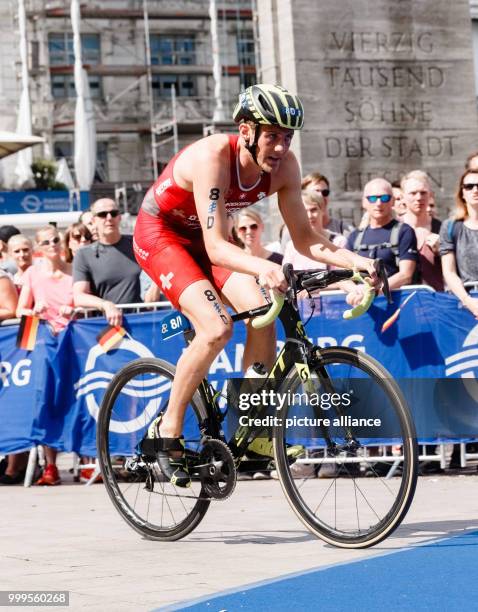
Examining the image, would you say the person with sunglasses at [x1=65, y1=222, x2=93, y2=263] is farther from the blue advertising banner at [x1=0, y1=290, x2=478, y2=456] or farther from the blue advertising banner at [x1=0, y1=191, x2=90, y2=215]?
the blue advertising banner at [x1=0, y1=191, x2=90, y2=215]

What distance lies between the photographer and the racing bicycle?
21.6ft

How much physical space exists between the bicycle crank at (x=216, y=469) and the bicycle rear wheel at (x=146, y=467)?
79 mm

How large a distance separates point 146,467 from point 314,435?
108 centimetres

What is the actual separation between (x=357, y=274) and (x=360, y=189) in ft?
32.5

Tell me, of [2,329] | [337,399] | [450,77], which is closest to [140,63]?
[450,77]

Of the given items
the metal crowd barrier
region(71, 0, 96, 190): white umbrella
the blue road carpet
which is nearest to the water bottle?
the blue road carpet

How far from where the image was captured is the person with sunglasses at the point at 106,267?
11453 mm

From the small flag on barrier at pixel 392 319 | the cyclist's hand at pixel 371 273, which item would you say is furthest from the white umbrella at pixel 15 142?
the cyclist's hand at pixel 371 273

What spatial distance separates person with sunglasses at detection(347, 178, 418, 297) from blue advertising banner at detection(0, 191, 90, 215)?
51440 mm

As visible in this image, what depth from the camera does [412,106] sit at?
55.3 ft

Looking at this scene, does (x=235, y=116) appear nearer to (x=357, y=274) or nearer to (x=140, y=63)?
(x=357, y=274)

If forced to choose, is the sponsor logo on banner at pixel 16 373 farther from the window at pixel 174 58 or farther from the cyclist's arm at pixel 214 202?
the window at pixel 174 58

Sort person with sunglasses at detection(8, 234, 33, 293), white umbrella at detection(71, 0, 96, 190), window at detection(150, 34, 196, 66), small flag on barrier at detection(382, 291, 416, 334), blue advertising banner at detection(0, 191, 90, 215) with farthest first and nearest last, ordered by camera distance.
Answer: window at detection(150, 34, 196, 66) → blue advertising banner at detection(0, 191, 90, 215) → white umbrella at detection(71, 0, 96, 190) → person with sunglasses at detection(8, 234, 33, 293) → small flag on barrier at detection(382, 291, 416, 334)

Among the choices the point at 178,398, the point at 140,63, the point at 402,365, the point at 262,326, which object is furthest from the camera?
the point at 140,63
